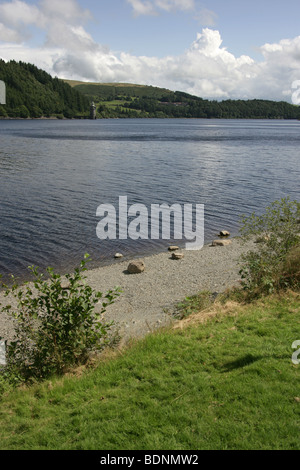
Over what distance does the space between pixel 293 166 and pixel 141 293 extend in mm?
54989

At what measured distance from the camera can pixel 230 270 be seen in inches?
794

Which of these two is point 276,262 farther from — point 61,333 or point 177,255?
point 177,255

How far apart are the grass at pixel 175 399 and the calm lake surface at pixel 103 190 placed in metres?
13.9

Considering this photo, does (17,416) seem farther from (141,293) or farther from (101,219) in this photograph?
(101,219)

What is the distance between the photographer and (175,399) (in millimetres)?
7461

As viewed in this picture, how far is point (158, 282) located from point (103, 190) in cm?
2645

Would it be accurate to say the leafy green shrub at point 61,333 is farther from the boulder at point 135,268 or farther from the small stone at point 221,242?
the small stone at point 221,242

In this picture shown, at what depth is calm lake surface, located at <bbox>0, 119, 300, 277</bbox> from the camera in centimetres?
2594

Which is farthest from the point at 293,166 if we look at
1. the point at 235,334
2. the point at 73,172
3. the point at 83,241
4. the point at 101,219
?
the point at 235,334

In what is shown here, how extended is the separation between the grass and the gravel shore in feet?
11.2

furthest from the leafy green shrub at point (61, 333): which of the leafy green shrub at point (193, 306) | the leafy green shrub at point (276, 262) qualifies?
the leafy green shrub at point (276, 262)

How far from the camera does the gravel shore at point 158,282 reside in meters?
15.0

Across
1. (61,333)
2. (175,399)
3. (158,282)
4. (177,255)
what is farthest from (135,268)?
(175,399)

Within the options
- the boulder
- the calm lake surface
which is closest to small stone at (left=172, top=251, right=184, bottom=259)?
the calm lake surface
